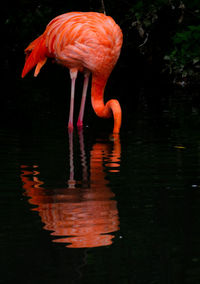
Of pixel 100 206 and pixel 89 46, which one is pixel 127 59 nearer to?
pixel 89 46

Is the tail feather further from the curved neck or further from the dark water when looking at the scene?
the dark water

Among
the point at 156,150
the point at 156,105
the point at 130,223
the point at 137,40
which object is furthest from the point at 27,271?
the point at 137,40

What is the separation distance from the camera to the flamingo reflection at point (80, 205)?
5.01 metres

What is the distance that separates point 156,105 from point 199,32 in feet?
7.75

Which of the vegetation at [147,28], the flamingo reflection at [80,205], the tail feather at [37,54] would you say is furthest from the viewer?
the vegetation at [147,28]

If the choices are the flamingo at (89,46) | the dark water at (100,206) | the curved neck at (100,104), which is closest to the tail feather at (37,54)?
the flamingo at (89,46)

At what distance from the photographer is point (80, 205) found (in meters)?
5.80

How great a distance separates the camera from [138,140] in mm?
9172

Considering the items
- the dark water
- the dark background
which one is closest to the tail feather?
the dark background

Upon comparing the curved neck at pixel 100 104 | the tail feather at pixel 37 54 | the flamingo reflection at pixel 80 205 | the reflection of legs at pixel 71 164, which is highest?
the tail feather at pixel 37 54

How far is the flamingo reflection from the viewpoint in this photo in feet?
16.4

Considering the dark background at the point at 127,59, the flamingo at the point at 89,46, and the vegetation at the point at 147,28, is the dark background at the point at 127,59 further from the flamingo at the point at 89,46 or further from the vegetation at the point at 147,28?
the flamingo at the point at 89,46

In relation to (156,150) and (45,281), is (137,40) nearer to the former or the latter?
(156,150)

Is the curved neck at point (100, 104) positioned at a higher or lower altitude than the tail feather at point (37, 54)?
lower
